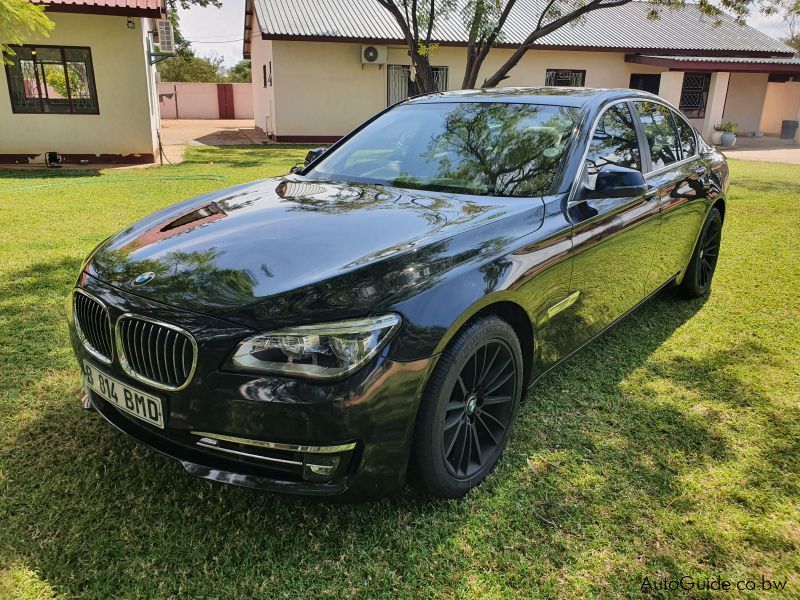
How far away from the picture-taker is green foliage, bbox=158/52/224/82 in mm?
45750

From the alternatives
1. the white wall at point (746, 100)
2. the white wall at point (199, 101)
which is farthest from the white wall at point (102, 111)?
the white wall at point (746, 100)

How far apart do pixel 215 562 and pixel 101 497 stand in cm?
66

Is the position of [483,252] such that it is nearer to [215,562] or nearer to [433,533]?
[433,533]

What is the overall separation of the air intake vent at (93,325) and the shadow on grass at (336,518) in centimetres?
60

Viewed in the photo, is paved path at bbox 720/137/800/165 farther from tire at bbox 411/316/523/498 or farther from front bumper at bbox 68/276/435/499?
front bumper at bbox 68/276/435/499

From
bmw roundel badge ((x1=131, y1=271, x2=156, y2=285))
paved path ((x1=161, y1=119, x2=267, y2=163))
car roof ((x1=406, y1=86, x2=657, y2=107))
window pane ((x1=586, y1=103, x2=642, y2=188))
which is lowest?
paved path ((x1=161, y1=119, x2=267, y2=163))

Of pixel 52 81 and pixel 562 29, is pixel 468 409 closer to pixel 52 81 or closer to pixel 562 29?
pixel 52 81

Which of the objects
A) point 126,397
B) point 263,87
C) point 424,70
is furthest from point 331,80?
point 126,397

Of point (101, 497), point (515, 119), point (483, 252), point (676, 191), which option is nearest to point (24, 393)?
point (101, 497)

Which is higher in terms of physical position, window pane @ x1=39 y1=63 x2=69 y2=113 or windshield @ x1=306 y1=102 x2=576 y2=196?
window pane @ x1=39 y1=63 x2=69 y2=113

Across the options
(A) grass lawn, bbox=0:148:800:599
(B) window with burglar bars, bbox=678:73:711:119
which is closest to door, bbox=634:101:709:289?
(A) grass lawn, bbox=0:148:800:599

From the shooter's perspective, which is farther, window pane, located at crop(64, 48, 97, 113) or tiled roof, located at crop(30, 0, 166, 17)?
window pane, located at crop(64, 48, 97, 113)

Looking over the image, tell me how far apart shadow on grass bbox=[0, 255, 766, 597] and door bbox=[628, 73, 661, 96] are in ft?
78.1

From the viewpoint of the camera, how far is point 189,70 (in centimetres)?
4706
